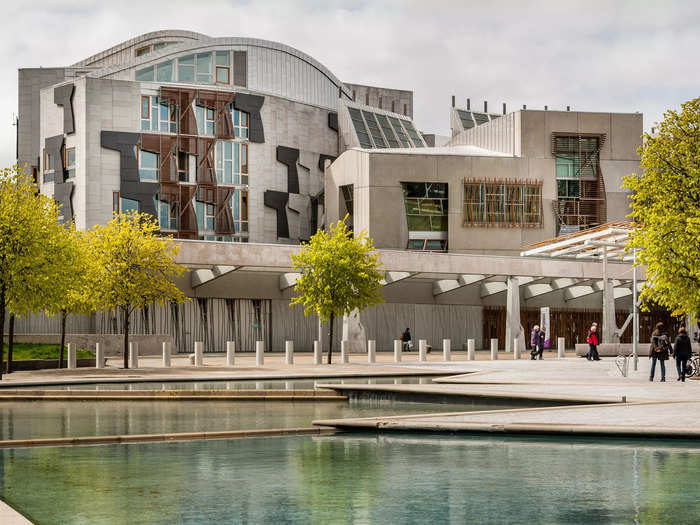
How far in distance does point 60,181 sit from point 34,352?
1324 inches

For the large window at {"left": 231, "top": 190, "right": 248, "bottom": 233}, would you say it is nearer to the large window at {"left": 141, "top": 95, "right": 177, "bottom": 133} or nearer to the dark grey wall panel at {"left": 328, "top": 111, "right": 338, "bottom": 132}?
the large window at {"left": 141, "top": 95, "right": 177, "bottom": 133}

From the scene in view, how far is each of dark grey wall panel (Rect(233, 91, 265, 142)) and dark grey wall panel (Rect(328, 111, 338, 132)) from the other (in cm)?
744

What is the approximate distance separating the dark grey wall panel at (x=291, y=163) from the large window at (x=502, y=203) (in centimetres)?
1408

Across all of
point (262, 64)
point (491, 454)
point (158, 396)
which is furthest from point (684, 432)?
point (262, 64)

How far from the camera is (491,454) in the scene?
12.1m

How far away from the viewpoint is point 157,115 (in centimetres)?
6375

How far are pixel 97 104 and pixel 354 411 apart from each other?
1922 inches

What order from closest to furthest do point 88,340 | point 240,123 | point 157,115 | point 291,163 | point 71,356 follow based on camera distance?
point 71,356 → point 88,340 → point 157,115 → point 240,123 → point 291,163

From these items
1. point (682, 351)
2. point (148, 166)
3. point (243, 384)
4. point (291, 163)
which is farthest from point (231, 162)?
point (682, 351)

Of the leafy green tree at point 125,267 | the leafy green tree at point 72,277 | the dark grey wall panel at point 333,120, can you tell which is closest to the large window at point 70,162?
the dark grey wall panel at point 333,120

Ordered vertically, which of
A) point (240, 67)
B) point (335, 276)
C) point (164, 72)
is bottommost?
point (335, 276)

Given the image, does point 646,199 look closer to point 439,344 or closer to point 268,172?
point 439,344

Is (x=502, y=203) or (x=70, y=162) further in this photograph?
(x=70, y=162)

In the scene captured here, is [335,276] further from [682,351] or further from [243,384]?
[682,351]
